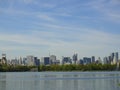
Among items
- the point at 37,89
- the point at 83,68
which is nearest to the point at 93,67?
the point at 83,68

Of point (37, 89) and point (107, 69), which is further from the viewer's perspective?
point (107, 69)

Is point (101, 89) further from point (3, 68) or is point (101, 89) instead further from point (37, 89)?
point (3, 68)

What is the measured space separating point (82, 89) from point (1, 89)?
10.9m

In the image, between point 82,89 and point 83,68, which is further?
point 83,68

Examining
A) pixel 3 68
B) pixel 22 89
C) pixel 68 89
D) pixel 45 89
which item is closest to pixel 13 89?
pixel 22 89

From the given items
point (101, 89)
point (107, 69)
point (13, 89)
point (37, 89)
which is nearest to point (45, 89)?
point (37, 89)

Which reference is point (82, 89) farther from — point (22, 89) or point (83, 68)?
point (83, 68)

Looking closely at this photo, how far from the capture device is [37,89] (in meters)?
49.8

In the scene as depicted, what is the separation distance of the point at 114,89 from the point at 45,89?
900 centimetres

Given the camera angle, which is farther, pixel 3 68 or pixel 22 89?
pixel 3 68

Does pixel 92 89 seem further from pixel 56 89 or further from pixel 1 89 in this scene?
pixel 1 89

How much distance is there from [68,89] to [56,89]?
5.26 feet

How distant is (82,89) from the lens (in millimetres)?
48062

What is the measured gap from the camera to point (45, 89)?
49.2 meters
